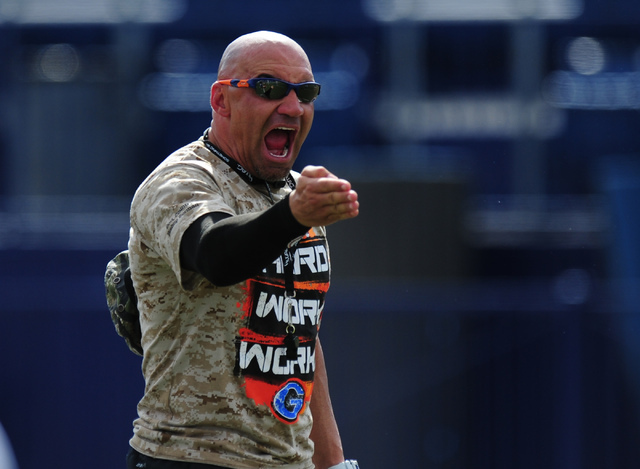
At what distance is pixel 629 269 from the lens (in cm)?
641

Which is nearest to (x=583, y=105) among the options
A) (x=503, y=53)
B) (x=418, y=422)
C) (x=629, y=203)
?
(x=503, y=53)

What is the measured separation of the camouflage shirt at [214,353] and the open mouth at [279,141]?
5.9 inches

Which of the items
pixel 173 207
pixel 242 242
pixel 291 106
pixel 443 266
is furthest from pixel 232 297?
pixel 443 266

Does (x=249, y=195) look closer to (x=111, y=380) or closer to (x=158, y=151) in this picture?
(x=111, y=380)

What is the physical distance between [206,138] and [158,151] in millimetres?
7216

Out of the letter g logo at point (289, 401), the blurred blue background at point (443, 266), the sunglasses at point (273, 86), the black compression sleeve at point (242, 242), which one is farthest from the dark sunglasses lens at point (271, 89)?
the blurred blue background at point (443, 266)

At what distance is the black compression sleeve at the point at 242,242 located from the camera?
2.18 metres

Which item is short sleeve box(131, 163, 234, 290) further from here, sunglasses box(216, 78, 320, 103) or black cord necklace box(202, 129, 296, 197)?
sunglasses box(216, 78, 320, 103)

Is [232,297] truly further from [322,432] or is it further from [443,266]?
[443,266]

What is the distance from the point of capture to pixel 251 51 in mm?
2801

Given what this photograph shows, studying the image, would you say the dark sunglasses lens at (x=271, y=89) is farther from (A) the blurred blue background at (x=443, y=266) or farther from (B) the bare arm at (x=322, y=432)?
(A) the blurred blue background at (x=443, y=266)

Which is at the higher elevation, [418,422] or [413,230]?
[413,230]

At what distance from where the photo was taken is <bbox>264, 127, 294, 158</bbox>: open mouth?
111 inches

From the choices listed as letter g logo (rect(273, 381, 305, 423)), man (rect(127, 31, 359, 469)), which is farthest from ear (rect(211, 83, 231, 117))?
letter g logo (rect(273, 381, 305, 423))
